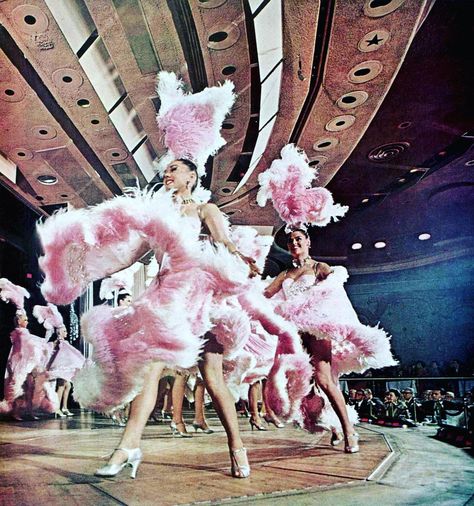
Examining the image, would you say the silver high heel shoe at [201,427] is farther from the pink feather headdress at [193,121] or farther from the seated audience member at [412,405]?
the pink feather headdress at [193,121]

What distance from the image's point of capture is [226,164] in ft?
7.47

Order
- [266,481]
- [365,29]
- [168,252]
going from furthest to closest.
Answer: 1. [365,29]
2. [168,252]
3. [266,481]

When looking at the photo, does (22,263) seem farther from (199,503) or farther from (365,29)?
(365,29)

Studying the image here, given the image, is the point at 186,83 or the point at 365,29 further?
the point at 365,29

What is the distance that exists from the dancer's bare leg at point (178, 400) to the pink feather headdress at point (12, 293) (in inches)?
34.3

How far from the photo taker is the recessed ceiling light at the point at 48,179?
2150 mm

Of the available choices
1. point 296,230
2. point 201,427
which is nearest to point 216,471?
point 201,427

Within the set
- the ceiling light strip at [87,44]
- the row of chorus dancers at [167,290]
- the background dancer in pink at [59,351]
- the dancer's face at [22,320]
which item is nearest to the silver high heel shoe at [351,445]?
the row of chorus dancers at [167,290]

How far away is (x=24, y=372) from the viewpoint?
9.86 ft

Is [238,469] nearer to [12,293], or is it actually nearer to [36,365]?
[12,293]

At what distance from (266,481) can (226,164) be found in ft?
4.69

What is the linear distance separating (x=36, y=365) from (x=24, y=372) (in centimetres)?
8

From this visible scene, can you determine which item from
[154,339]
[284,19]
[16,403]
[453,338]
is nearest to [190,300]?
[154,339]

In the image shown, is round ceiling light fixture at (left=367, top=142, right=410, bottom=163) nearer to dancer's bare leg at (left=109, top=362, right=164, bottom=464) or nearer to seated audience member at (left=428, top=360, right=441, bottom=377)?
seated audience member at (left=428, top=360, right=441, bottom=377)
